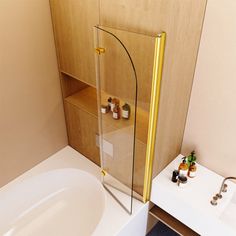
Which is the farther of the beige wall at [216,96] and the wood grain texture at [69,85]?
the wood grain texture at [69,85]

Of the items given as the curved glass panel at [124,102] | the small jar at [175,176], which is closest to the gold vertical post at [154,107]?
the curved glass panel at [124,102]

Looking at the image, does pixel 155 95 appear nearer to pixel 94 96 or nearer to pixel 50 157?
pixel 94 96

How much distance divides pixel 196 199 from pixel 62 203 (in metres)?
1.22

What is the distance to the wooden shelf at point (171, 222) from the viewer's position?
2.06 m

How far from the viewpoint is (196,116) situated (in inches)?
78.3

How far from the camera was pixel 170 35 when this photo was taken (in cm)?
141

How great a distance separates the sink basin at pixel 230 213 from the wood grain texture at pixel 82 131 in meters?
1.11

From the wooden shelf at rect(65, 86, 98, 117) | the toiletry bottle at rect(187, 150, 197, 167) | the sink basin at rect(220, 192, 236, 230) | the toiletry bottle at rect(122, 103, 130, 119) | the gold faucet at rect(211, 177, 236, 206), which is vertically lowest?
the sink basin at rect(220, 192, 236, 230)

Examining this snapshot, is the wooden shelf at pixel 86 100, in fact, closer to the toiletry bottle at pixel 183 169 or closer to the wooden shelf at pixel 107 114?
the wooden shelf at pixel 107 114

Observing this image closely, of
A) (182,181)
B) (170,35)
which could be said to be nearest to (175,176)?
(182,181)

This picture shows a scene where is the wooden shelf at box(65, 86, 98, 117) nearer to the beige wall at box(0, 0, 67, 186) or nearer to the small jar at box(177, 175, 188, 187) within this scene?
the beige wall at box(0, 0, 67, 186)

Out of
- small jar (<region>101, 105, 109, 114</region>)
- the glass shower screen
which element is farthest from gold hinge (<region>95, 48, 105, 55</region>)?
small jar (<region>101, 105, 109, 114</region>)

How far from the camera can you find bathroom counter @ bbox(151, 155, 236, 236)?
1.79 meters

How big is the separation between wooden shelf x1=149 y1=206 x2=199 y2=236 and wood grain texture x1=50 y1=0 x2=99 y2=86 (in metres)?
1.13
